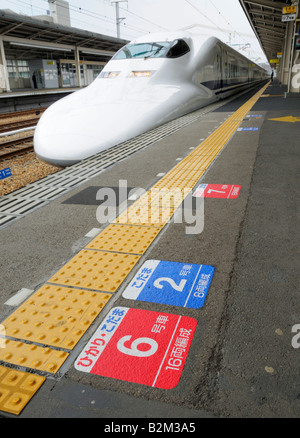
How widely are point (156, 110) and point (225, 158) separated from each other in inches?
153

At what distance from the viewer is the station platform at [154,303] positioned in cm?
163

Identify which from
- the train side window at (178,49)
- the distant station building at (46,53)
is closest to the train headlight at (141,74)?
the train side window at (178,49)

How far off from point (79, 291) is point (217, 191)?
2415 mm

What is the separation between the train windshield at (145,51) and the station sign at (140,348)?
33.0 feet

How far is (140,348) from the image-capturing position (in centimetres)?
192

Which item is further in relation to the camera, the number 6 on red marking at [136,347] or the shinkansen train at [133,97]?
the shinkansen train at [133,97]

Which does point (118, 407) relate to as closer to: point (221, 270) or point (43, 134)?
point (221, 270)

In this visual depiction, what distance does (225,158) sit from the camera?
574cm

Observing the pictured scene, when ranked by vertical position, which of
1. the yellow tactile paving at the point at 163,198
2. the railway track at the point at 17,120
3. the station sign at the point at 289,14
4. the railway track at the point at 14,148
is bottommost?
the railway track at the point at 14,148
